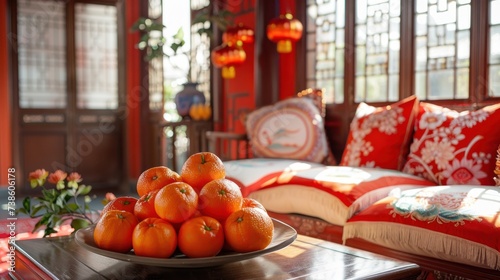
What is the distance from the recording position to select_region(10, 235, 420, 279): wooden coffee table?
4.24ft

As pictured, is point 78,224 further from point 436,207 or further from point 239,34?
point 239,34

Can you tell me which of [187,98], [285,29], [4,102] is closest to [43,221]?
[285,29]

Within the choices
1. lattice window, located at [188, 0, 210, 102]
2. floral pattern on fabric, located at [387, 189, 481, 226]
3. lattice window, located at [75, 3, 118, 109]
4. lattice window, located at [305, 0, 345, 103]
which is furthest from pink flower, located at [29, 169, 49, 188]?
lattice window, located at [75, 3, 118, 109]

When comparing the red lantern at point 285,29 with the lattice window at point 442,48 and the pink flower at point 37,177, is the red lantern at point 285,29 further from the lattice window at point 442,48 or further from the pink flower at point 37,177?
the pink flower at point 37,177

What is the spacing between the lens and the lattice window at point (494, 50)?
293cm

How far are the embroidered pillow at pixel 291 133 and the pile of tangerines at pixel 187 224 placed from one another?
2.05 metres

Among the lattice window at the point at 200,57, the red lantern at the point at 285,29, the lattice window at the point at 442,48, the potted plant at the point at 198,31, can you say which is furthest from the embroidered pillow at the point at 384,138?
the lattice window at the point at 200,57

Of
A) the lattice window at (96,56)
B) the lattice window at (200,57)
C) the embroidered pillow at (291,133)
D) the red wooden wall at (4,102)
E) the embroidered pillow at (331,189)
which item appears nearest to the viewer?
the embroidered pillow at (331,189)

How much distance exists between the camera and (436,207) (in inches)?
77.5

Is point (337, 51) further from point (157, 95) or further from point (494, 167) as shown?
point (157, 95)

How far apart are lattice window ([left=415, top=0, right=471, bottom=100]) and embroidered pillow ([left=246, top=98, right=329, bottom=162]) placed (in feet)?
2.22

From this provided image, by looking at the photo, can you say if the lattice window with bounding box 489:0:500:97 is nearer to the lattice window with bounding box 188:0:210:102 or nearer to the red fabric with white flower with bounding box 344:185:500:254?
the red fabric with white flower with bounding box 344:185:500:254

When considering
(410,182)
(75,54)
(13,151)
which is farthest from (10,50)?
(410,182)

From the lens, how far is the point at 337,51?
3867 mm
